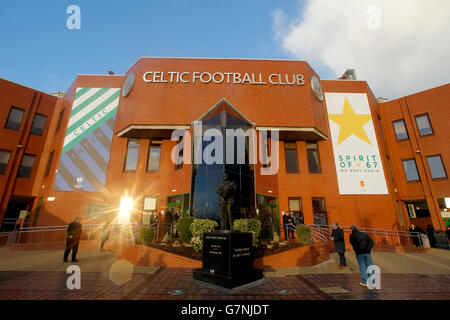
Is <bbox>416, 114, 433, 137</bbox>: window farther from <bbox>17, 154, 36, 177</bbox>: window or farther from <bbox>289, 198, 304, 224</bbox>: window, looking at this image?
<bbox>17, 154, 36, 177</bbox>: window

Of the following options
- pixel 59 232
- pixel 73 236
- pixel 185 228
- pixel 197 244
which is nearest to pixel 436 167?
pixel 197 244

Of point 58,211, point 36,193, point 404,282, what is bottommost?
point 404,282

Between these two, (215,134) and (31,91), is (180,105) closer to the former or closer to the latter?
(215,134)

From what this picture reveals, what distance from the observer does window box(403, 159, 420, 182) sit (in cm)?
1883

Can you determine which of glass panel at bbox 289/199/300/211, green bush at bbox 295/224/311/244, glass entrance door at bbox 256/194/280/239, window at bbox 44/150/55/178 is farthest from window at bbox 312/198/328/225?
window at bbox 44/150/55/178

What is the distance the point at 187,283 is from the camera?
6.24 metres

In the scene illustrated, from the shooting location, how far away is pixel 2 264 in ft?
26.8

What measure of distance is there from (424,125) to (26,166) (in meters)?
35.0

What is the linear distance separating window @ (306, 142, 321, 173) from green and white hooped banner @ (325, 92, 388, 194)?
1.37 metres

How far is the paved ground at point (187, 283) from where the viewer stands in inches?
203

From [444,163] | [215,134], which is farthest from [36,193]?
[444,163]

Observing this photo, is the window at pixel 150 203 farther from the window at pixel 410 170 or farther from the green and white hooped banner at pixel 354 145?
the window at pixel 410 170
